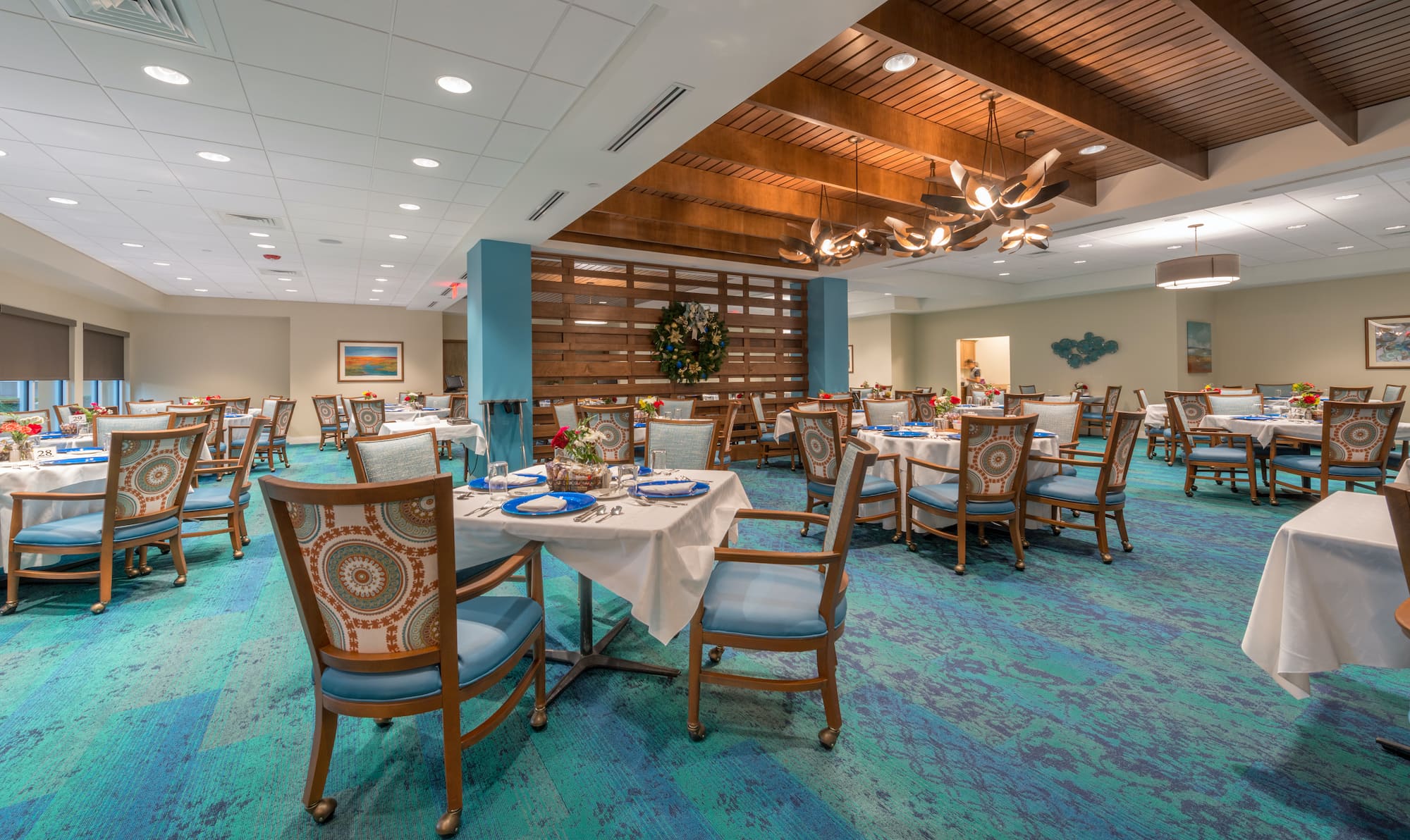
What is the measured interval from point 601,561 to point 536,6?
7.91 ft

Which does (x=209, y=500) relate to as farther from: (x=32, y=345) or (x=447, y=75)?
(x=32, y=345)

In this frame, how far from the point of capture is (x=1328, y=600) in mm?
1661

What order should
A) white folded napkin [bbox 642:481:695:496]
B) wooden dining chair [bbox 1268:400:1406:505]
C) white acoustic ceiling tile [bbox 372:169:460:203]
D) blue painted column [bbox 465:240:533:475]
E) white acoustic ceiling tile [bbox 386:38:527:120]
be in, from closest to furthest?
white folded napkin [bbox 642:481:695:496], white acoustic ceiling tile [bbox 386:38:527:120], wooden dining chair [bbox 1268:400:1406:505], white acoustic ceiling tile [bbox 372:169:460:203], blue painted column [bbox 465:240:533:475]

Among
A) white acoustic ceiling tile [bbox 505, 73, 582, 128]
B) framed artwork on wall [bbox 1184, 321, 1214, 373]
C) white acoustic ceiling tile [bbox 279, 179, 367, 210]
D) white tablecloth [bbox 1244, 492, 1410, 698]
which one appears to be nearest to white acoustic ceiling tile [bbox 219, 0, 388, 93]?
white acoustic ceiling tile [bbox 505, 73, 582, 128]

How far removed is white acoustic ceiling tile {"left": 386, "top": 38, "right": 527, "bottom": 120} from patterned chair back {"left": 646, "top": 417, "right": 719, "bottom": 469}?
2.04 metres


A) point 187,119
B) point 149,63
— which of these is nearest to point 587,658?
point 149,63

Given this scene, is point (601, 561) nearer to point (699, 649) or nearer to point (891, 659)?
point (699, 649)

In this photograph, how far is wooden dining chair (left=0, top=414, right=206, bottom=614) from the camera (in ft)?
9.89

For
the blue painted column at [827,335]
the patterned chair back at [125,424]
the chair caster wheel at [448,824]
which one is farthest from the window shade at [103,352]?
the chair caster wheel at [448,824]

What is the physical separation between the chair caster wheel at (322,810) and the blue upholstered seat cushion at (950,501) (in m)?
3.29

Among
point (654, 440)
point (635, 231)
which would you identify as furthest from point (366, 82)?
point (635, 231)

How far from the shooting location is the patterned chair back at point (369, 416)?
7.57 meters

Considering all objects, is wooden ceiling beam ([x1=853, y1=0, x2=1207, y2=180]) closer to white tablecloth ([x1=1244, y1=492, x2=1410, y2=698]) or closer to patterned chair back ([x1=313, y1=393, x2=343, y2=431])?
white tablecloth ([x1=1244, y1=492, x2=1410, y2=698])

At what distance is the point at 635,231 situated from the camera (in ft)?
22.7
